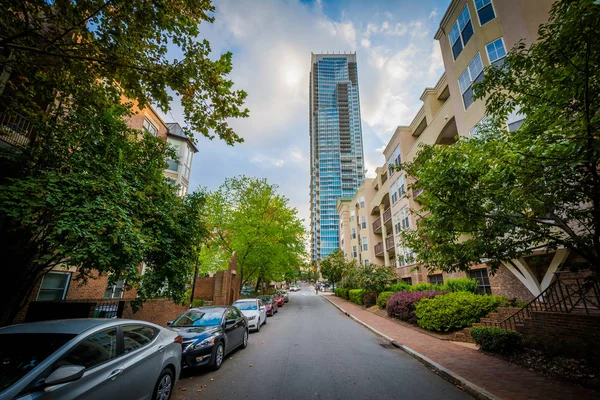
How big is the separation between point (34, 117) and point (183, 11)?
5026 millimetres

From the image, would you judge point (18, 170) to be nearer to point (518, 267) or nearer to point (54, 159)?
point (54, 159)

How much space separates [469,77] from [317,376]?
16.5 m

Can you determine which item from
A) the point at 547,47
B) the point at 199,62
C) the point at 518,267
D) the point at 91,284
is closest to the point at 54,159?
the point at 199,62

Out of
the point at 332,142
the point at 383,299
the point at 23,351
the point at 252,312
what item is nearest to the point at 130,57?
the point at 23,351

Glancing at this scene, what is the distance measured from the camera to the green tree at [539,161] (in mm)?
3891

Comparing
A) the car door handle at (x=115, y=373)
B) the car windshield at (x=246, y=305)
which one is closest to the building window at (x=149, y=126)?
the car windshield at (x=246, y=305)

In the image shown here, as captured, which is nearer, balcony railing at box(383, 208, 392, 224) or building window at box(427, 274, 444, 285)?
building window at box(427, 274, 444, 285)

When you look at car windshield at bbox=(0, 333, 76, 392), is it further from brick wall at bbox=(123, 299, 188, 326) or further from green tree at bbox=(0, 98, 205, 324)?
brick wall at bbox=(123, 299, 188, 326)

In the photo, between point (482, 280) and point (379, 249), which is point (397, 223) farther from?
point (482, 280)

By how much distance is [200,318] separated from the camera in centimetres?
798

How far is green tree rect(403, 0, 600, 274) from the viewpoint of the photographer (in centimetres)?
389

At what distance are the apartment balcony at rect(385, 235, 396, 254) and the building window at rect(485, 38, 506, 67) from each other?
18.0 metres

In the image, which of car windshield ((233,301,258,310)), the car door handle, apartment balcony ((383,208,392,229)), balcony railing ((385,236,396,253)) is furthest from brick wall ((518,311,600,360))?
apartment balcony ((383,208,392,229))

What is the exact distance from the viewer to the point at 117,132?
24.8ft
